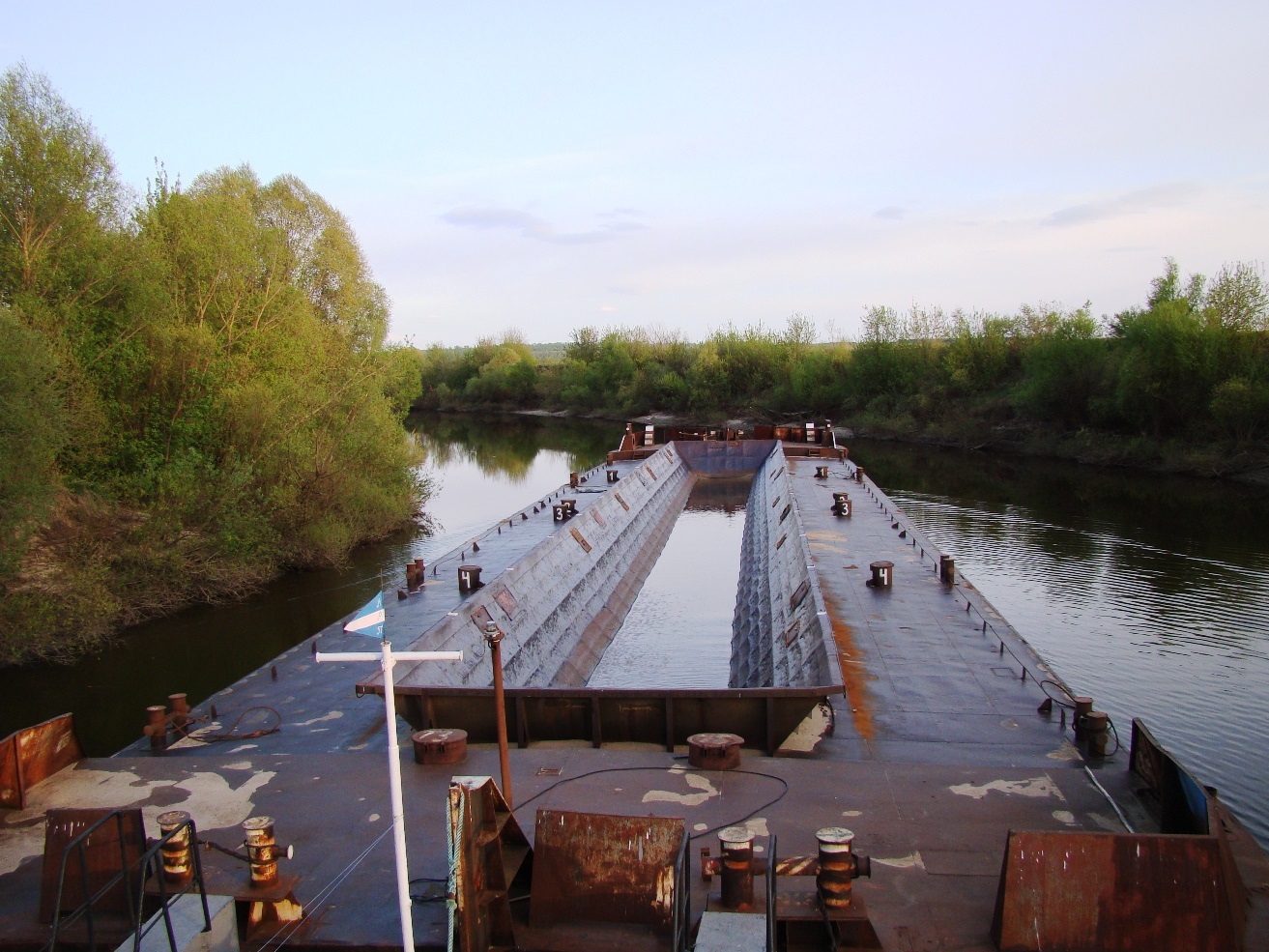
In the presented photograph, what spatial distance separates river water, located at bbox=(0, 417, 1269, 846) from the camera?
14070 mm

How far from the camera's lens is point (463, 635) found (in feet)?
43.7

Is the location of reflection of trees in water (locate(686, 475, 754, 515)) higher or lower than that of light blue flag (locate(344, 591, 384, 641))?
lower

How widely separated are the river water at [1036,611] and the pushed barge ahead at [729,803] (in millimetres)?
2073

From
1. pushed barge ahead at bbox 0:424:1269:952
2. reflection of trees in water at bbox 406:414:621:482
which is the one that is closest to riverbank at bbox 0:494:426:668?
pushed barge ahead at bbox 0:424:1269:952

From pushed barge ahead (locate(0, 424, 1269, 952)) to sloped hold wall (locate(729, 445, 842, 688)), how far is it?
0.12 metres

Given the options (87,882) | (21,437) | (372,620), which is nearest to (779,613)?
(372,620)

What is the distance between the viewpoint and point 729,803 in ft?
25.9

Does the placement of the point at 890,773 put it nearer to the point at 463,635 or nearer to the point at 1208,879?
the point at 1208,879

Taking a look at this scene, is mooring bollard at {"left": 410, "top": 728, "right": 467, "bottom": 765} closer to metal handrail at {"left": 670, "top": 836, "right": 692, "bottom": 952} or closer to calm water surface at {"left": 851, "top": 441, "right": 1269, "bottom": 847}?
metal handrail at {"left": 670, "top": 836, "right": 692, "bottom": 952}

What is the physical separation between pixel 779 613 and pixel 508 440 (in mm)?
49055

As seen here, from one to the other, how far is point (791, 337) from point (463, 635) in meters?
67.8

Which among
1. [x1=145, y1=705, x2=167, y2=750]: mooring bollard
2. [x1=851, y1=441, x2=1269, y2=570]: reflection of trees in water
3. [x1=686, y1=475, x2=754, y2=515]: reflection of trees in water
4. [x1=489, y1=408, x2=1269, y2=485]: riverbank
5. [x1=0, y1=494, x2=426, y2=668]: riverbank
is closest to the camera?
[x1=145, y1=705, x2=167, y2=750]: mooring bollard

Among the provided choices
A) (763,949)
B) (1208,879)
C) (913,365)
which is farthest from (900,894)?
(913,365)

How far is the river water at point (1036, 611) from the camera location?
46.2 ft
